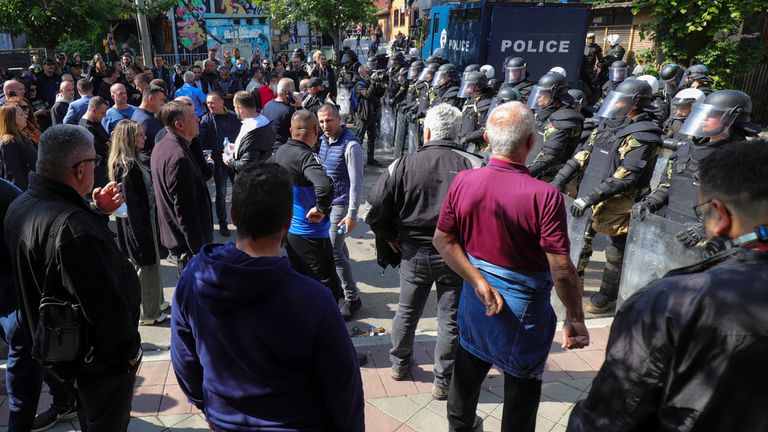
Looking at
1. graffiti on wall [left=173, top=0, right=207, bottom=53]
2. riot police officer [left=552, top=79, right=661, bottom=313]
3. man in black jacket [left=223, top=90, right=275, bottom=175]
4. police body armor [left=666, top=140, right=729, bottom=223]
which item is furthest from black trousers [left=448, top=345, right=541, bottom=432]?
graffiti on wall [left=173, top=0, right=207, bottom=53]

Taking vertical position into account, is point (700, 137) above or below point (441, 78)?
below

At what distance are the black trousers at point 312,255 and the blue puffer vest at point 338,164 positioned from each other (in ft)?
1.61

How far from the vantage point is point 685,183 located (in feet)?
13.2

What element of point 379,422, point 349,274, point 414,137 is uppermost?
point 414,137

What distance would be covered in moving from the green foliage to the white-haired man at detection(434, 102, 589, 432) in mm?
14416

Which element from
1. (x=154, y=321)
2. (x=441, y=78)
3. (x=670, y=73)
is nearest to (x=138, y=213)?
(x=154, y=321)

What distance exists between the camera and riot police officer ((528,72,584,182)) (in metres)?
5.57

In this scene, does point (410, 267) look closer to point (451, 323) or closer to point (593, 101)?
point (451, 323)

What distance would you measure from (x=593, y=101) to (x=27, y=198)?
1408 centimetres

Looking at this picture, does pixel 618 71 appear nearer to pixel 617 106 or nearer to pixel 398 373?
pixel 617 106

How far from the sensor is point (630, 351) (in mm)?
1383


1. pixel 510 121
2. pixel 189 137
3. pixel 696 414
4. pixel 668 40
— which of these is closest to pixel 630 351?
pixel 696 414

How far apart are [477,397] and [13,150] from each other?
427 cm

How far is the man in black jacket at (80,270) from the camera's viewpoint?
222 centimetres
